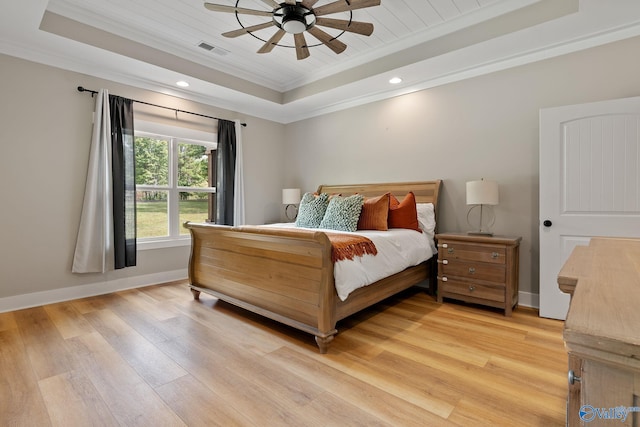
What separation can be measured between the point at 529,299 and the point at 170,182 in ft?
14.6

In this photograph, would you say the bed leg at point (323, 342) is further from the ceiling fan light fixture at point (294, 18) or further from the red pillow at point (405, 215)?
the ceiling fan light fixture at point (294, 18)

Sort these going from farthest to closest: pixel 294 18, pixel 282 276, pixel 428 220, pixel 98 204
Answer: pixel 428 220, pixel 98 204, pixel 282 276, pixel 294 18

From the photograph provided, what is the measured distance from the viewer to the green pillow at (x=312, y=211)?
3689 millimetres

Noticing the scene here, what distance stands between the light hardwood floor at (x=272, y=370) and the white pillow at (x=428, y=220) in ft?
2.92

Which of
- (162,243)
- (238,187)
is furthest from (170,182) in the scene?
(238,187)

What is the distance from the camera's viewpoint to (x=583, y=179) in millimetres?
2672

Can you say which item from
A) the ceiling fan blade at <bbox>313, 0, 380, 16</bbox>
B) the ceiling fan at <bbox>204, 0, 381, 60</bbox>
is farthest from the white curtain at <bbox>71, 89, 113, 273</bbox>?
the ceiling fan blade at <bbox>313, 0, 380, 16</bbox>

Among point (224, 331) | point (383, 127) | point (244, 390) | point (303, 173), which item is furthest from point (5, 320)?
point (383, 127)

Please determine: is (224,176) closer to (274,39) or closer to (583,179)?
(274,39)

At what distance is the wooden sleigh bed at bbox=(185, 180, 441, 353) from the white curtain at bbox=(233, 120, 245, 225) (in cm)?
127

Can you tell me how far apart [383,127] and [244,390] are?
349cm

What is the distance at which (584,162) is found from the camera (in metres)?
2.67

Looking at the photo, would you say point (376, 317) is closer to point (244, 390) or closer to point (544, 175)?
point (244, 390)

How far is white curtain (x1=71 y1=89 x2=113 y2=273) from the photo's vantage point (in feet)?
11.0
